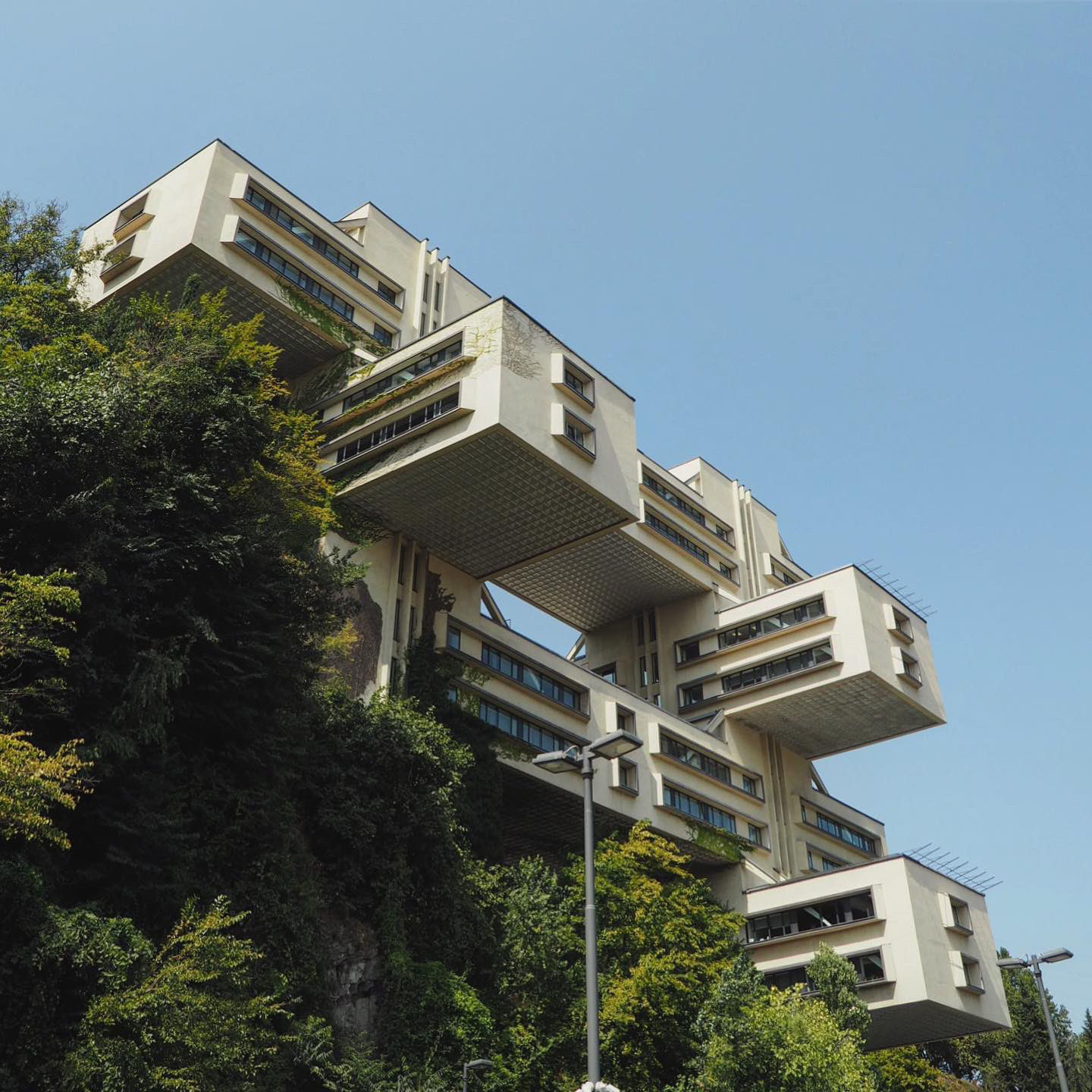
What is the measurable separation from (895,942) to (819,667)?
1247 centimetres

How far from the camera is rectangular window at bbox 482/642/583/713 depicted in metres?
46.3

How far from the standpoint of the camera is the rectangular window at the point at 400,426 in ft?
138

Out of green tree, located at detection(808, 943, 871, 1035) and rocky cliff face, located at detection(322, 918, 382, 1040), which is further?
green tree, located at detection(808, 943, 871, 1035)

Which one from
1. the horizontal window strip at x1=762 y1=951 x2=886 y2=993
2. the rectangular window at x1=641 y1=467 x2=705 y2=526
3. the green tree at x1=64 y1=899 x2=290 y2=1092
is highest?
the rectangular window at x1=641 y1=467 x2=705 y2=526

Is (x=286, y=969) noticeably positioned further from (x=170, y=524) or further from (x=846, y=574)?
(x=846, y=574)

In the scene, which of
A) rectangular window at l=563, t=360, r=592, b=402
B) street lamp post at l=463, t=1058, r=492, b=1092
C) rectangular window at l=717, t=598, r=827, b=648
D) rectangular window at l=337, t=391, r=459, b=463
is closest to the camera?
street lamp post at l=463, t=1058, r=492, b=1092

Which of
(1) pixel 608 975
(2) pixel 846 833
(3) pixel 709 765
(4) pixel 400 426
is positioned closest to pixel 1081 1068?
(2) pixel 846 833

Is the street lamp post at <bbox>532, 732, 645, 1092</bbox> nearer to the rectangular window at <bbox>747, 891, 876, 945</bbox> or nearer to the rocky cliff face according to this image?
the rocky cliff face

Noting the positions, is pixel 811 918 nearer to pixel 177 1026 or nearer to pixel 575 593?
pixel 575 593

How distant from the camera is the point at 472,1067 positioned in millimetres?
31344

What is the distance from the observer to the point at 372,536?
44.3 meters

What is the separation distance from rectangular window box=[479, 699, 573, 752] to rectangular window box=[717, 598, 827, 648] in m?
14.5

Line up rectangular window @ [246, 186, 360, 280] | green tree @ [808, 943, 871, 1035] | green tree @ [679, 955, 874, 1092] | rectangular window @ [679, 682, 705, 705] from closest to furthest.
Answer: green tree @ [679, 955, 874, 1092] → green tree @ [808, 943, 871, 1035] → rectangular window @ [246, 186, 360, 280] → rectangular window @ [679, 682, 705, 705]

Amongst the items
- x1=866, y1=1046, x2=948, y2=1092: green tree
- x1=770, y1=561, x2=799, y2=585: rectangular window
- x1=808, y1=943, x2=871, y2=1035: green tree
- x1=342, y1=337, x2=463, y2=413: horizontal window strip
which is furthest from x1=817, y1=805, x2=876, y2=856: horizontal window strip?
x1=342, y1=337, x2=463, y2=413: horizontal window strip
